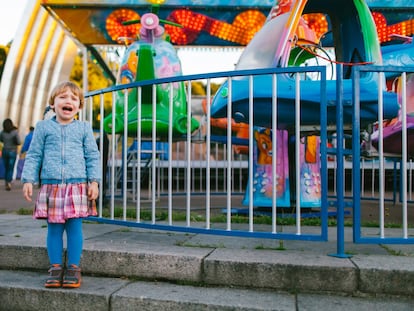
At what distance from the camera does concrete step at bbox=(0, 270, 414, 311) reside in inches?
103

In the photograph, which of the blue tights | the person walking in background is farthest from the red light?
the blue tights

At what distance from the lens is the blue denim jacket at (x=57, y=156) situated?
296 centimetres

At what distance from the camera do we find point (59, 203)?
294 cm

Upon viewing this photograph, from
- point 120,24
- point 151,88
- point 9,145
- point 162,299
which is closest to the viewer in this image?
point 162,299

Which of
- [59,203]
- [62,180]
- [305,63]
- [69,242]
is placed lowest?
[69,242]

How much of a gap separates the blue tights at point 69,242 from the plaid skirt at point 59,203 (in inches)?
2.8

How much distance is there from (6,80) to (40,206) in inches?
639

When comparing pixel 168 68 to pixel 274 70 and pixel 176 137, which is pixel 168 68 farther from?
pixel 274 70

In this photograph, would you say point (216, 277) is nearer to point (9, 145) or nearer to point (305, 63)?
point (305, 63)

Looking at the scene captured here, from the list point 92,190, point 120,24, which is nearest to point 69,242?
point 92,190

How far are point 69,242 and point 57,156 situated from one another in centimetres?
58

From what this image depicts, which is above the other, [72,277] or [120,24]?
[120,24]

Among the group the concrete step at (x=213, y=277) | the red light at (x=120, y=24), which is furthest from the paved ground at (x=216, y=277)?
the red light at (x=120, y=24)

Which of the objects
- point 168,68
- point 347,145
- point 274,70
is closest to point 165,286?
point 274,70
